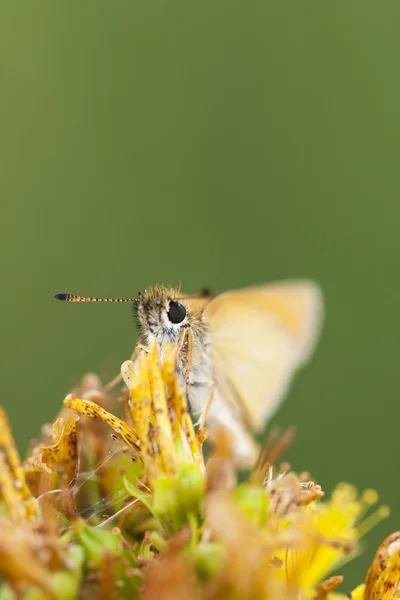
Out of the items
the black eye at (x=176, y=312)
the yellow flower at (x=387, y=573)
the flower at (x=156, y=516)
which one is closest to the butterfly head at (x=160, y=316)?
the black eye at (x=176, y=312)

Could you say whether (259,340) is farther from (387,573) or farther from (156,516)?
(156,516)

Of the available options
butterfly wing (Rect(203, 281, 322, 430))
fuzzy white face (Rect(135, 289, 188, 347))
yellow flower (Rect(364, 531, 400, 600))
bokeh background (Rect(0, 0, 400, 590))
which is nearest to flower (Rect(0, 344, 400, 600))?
yellow flower (Rect(364, 531, 400, 600))

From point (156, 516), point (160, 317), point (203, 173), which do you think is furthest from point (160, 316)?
point (203, 173)

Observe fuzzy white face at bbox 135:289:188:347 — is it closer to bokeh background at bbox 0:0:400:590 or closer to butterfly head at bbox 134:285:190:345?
butterfly head at bbox 134:285:190:345

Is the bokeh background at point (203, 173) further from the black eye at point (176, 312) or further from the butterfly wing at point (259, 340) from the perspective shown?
the black eye at point (176, 312)

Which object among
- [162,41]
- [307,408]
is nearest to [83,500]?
[307,408]

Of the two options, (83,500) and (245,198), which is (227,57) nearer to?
(245,198)
